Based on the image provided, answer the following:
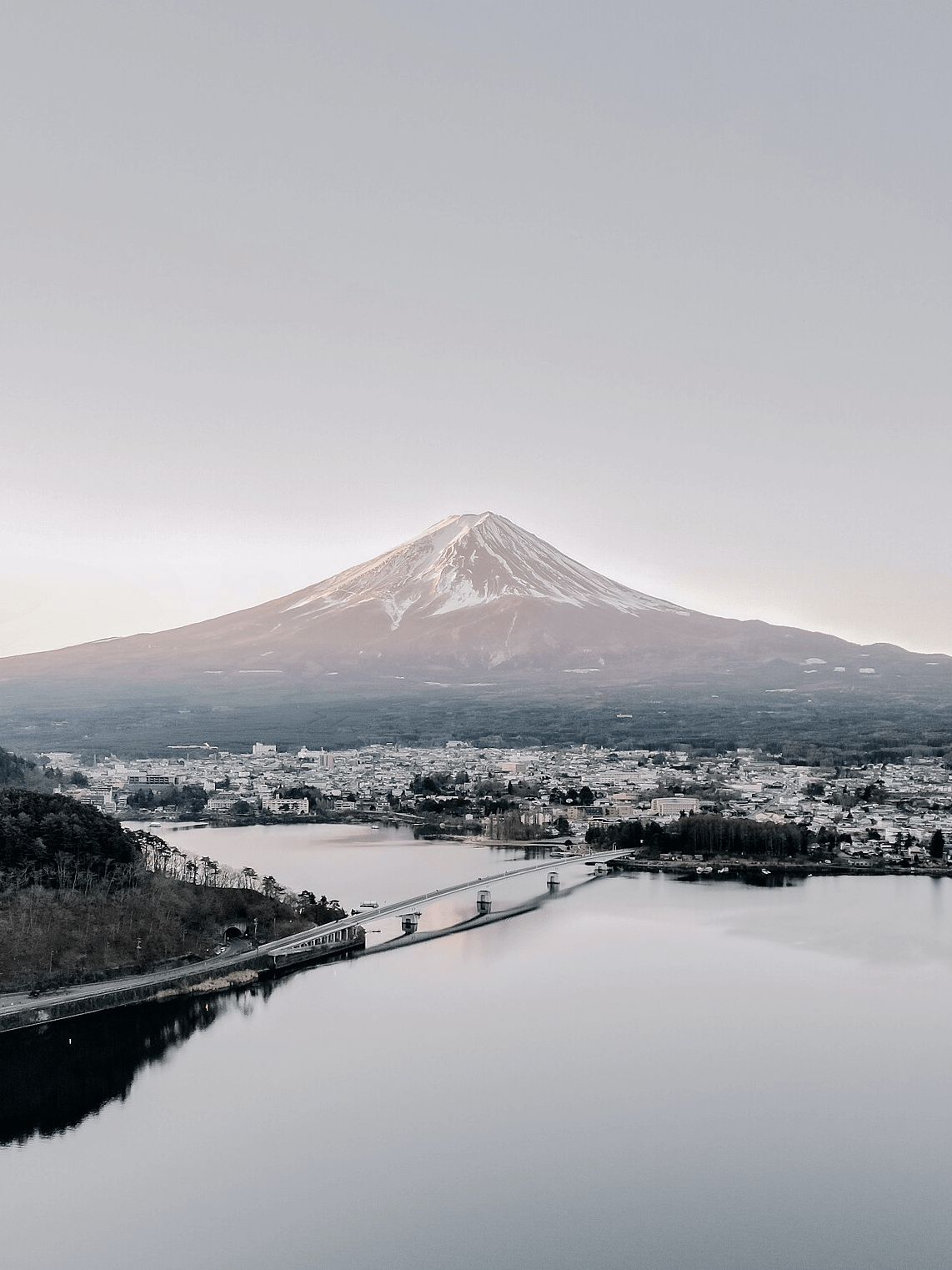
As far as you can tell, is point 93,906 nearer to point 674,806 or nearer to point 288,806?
point 674,806

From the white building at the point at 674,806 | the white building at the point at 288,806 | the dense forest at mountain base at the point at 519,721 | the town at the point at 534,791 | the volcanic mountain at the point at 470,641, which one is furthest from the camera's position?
the volcanic mountain at the point at 470,641

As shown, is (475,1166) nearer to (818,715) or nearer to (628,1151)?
(628,1151)

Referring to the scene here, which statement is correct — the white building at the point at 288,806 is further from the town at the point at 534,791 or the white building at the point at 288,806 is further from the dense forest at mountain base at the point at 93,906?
the dense forest at mountain base at the point at 93,906

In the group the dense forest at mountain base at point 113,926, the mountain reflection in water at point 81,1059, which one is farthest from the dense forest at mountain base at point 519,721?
the mountain reflection in water at point 81,1059

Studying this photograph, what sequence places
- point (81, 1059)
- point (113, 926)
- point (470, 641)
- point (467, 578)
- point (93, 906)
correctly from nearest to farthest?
point (81, 1059), point (113, 926), point (93, 906), point (470, 641), point (467, 578)

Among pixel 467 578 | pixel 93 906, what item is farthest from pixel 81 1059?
pixel 467 578

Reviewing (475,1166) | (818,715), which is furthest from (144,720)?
(475,1166)
